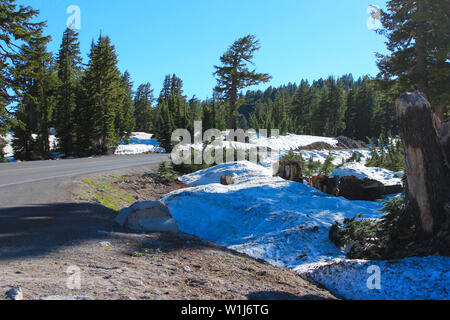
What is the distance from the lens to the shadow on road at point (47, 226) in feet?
13.0

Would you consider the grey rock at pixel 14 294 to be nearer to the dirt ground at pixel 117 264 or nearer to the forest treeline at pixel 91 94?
the dirt ground at pixel 117 264

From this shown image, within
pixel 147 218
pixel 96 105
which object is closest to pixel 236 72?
pixel 96 105

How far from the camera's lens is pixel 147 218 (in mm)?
5621

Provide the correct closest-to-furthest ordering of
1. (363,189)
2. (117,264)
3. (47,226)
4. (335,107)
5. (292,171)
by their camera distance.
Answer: (117,264) < (47,226) < (363,189) < (292,171) < (335,107)

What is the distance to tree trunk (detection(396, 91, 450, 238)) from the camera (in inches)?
174

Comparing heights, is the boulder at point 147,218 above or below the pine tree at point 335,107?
below

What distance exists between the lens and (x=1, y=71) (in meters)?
19.8

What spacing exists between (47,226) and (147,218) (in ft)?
5.24

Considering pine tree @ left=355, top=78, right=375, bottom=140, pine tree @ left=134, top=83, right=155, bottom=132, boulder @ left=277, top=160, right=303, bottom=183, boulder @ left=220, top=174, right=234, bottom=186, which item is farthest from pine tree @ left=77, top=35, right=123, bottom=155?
pine tree @ left=355, top=78, right=375, bottom=140

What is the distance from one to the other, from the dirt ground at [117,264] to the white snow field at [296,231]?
446mm

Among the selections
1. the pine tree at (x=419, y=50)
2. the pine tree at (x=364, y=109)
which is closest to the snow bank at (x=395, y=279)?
the pine tree at (x=419, y=50)

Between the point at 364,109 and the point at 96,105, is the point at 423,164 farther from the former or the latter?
the point at 364,109
